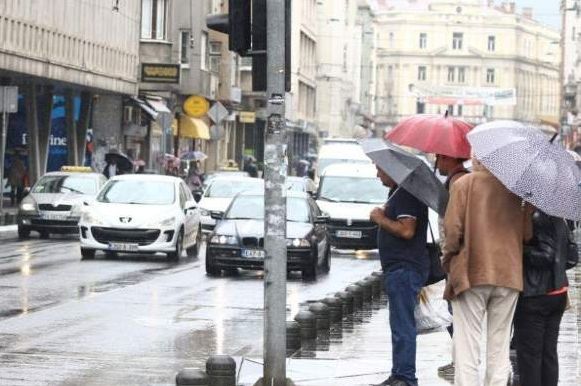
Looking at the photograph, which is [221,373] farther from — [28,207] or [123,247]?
[28,207]

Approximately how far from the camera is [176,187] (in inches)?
1200

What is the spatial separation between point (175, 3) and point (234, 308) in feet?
149

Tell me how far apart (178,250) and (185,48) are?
3692 cm

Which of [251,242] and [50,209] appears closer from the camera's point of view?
[251,242]

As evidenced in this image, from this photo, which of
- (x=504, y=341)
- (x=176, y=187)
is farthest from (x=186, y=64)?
(x=504, y=341)

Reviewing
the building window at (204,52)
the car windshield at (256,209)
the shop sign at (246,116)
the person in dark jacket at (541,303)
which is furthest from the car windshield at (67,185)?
the shop sign at (246,116)

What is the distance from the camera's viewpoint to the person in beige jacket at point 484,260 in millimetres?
10164

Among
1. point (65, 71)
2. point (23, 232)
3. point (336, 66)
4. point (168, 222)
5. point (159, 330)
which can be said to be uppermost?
point (336, 66)

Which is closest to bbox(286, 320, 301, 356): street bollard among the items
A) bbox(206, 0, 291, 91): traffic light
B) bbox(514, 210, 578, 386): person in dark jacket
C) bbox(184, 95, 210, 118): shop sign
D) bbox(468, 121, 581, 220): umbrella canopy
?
bbox(206, 0, 291, 91): traffic light

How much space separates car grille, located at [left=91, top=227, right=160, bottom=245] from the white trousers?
1834cm

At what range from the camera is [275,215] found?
11938mm

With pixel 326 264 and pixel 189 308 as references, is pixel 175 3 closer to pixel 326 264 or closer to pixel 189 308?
pixel 326 264

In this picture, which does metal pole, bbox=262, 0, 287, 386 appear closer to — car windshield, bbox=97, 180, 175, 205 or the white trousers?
the white trousers

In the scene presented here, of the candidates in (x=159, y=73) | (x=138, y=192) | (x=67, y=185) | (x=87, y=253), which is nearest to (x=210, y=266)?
(x=87, y=253)
